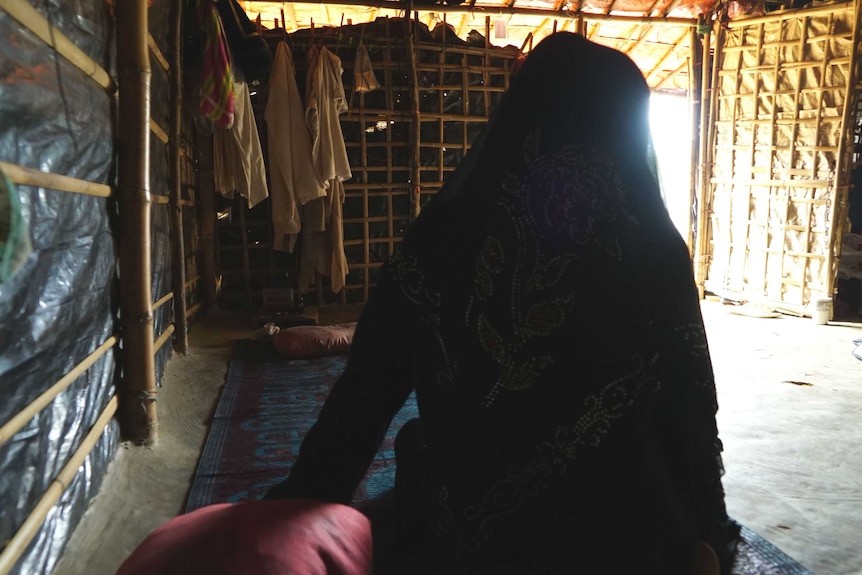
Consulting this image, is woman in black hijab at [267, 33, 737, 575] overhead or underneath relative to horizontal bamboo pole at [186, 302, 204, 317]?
overhead

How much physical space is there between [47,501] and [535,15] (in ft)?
14.1

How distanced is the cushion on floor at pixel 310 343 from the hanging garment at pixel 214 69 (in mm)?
1193

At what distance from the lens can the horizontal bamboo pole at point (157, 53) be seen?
7.62 ft

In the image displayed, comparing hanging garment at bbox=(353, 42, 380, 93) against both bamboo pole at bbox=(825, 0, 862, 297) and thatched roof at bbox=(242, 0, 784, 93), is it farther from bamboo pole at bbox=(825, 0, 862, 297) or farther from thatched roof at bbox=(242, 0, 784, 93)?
bamboo pole at bbox=(825, 0, 862, 297)

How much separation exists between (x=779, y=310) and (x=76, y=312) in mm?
4660

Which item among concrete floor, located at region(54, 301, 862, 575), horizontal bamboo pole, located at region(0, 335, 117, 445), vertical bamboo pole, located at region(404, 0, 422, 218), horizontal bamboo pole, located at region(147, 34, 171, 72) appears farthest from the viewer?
vertical bamboo pole, located at region(404, 0, 422, 218)

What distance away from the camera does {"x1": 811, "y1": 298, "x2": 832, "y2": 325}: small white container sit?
13.3 ft

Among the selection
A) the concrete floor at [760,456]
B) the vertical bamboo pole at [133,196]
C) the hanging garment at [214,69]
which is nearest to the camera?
the concrete floor at [760,456]

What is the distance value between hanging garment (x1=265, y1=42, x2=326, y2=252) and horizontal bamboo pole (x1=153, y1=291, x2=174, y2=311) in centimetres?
124

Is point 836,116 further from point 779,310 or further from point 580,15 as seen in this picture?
point 580,15

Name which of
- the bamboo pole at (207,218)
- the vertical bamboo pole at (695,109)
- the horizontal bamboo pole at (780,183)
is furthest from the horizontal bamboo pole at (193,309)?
the horizontal bamboo pole at (780,183)

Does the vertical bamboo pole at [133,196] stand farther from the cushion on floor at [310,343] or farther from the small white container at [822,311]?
the small white container at [822,311]

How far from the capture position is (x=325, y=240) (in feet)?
13.8

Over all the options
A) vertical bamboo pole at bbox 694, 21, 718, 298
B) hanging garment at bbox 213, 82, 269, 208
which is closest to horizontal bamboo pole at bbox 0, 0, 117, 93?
hanging garment at bbox 213, 82, 269, 208
